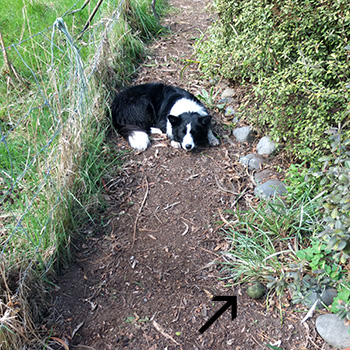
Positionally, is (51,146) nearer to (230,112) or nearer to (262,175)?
(262,175)

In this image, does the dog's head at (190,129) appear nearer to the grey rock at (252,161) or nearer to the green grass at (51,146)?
the grey rock at (252,161)

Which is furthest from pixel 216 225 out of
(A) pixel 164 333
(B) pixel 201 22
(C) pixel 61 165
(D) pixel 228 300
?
(B) pixel 201 22

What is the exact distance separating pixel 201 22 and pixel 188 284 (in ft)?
15.9

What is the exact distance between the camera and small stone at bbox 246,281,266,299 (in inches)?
108

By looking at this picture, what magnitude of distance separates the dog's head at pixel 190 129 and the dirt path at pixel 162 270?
13cm

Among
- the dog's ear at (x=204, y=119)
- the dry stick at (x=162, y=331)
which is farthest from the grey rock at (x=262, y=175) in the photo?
the dry stick at (x=162, y=331)

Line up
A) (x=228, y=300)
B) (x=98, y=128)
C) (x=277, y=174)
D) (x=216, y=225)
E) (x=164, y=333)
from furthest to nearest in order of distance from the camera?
1. (x=98, y=128)
2. (x=277, y=174)
3. (x=216, y=225)
4. (x=228, y=300)
5. (x=164, y=333)

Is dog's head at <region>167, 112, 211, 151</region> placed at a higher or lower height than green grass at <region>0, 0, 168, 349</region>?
lower

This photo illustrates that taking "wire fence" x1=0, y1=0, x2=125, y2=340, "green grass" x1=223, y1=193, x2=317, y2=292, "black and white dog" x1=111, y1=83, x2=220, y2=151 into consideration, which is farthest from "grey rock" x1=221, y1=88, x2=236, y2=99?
"green grass" x1=223, y1=193, x2=317, y2=292

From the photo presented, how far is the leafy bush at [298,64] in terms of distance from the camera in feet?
10.1

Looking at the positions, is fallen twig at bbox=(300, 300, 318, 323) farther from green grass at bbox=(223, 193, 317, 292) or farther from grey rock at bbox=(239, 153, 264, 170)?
grey rock at bbox=(239, 153, 264, 170)

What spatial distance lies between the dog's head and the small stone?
1782 mm

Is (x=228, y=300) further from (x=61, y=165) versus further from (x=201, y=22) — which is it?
(x=201, y=22)

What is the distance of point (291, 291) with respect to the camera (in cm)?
271
